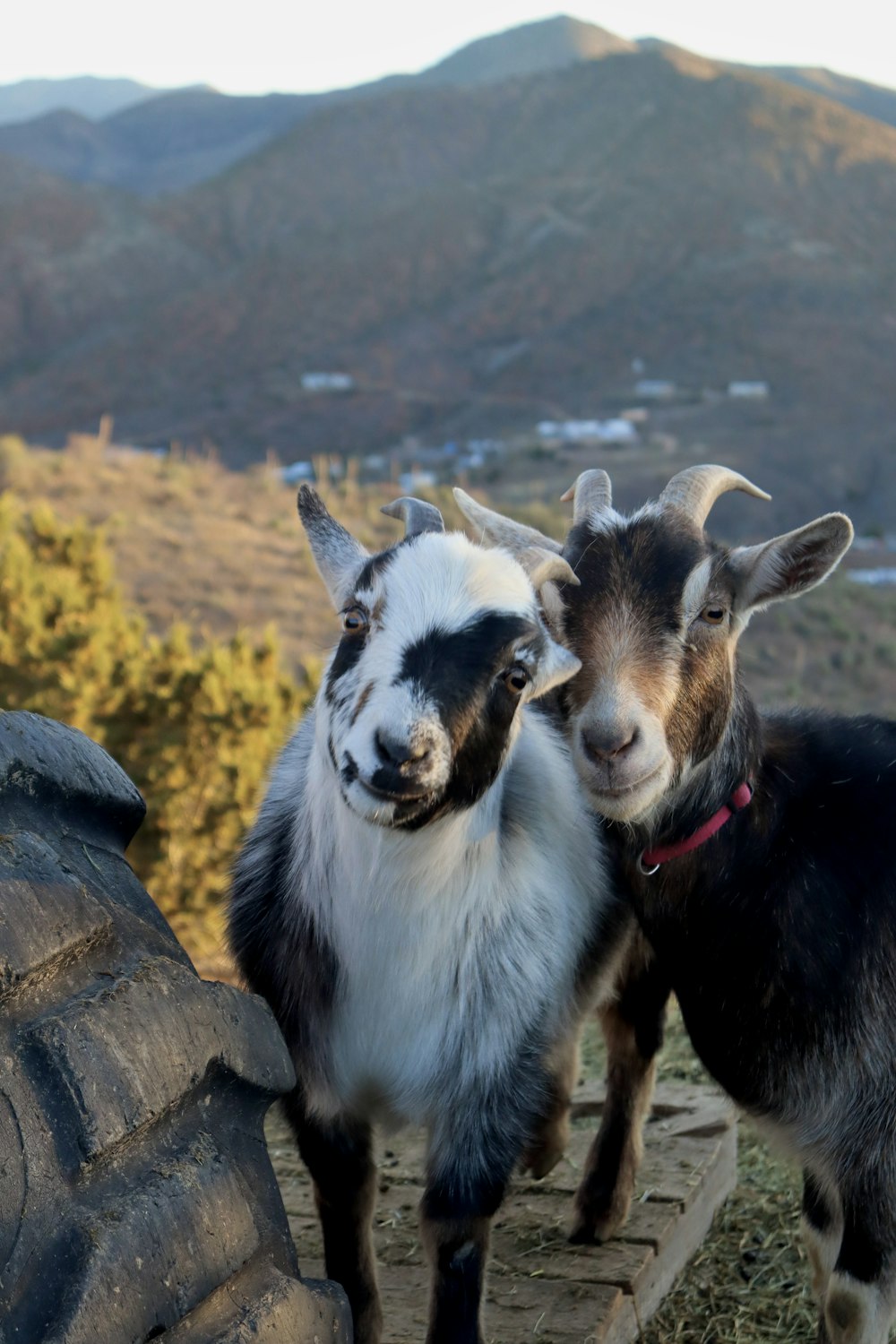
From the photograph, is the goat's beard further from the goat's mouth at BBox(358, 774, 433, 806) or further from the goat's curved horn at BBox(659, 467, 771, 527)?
the goat's curved horn at BBox(659, 467, 771, 527)

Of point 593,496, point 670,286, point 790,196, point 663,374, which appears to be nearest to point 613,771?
point 593,496

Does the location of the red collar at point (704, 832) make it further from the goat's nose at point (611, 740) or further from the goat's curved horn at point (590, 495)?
the goat's curved horn at point (590, 495)

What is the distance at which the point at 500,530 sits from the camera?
4.02 metres

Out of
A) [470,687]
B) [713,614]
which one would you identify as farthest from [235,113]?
[470,687]

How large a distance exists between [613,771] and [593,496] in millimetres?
1039

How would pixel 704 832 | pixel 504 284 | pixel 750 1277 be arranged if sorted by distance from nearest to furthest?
pixel 704 832
pixel 750 1277
pixel 504 284

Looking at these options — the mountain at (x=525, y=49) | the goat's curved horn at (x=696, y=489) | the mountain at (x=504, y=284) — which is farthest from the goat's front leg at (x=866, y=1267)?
the mountain at (x=525, y=49)

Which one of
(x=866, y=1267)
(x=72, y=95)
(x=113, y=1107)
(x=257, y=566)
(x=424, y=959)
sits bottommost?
(x=257, y=566)

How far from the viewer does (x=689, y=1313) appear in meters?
4.02

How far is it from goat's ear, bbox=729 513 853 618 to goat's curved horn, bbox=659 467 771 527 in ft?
0.69

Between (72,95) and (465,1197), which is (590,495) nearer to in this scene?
(465,1197)

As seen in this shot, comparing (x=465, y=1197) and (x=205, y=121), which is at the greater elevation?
(x=205, y=121)

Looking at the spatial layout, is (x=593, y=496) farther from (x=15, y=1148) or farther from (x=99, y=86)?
(x=99, y=86)

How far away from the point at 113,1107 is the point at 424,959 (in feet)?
4.05
